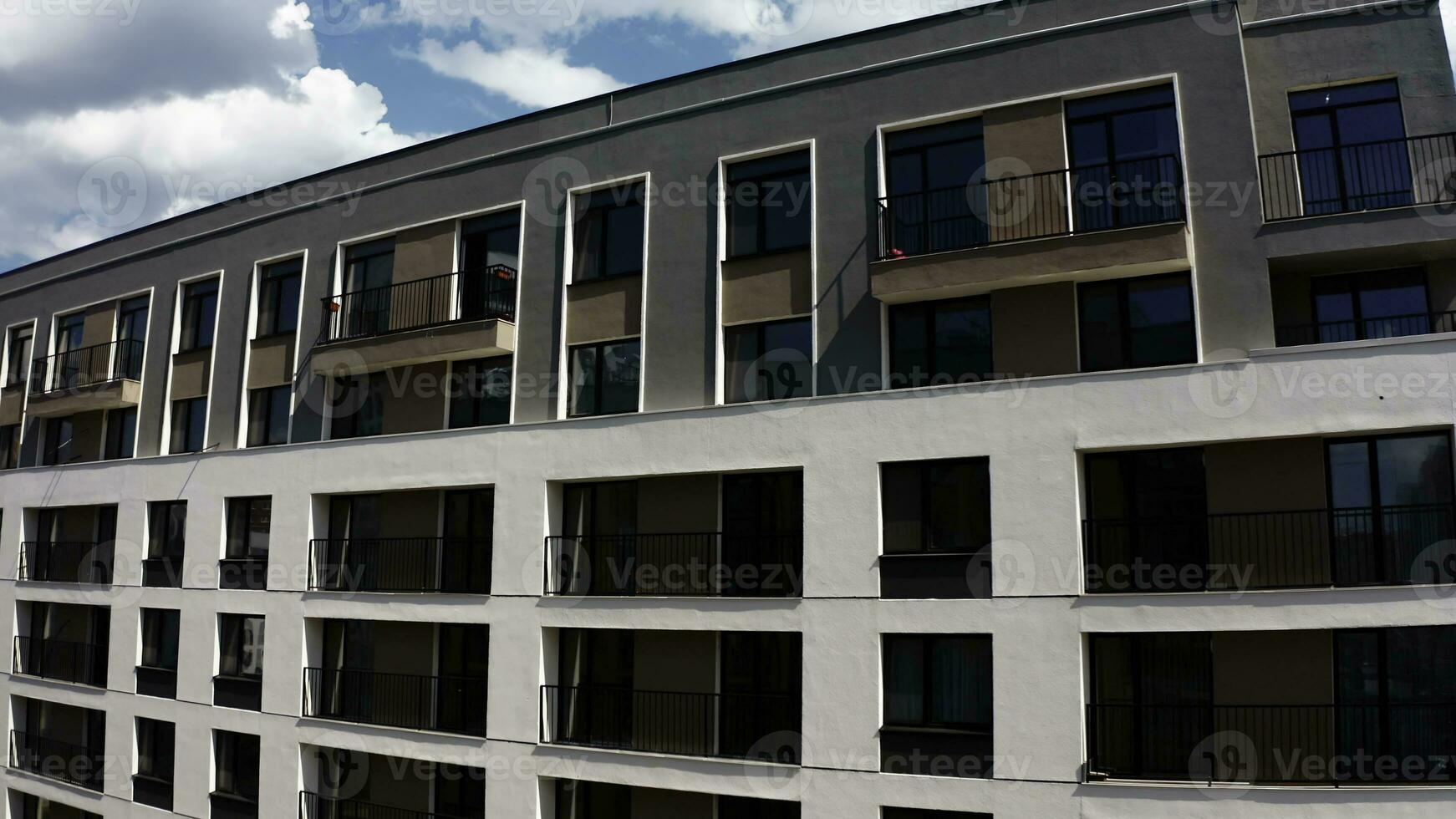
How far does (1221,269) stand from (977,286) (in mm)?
3737

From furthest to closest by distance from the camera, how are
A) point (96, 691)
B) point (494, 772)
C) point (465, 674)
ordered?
point (96, 691) → point (465, 674) → point (494, 772)

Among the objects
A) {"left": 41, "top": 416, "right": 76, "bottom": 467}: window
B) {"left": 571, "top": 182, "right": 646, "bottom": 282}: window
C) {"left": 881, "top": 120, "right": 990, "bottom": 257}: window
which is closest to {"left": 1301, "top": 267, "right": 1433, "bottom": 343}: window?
{"left": 881, "top": 120, "right": 990, "bottom": 257}: window

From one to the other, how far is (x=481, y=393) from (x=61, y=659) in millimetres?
Result: 17993

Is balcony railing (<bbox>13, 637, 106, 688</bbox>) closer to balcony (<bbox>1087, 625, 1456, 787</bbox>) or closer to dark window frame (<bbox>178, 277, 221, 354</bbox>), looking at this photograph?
dark window frame (<bbox>178, 277, 221, 354</bbox>)

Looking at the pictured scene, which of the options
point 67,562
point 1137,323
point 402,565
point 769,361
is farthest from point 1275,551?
point 67,562

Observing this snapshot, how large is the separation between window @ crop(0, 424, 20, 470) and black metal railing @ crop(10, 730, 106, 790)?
8.87 meters

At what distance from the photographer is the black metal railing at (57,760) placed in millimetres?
29312

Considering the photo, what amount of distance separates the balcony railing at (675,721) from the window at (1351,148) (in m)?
12.4

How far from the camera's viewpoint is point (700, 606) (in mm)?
18766

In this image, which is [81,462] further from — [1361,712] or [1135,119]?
[1361,712]

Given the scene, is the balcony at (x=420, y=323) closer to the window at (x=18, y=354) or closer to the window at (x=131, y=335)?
the window at (x=131, y=335)

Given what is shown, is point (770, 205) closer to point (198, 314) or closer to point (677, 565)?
point (677, 565)

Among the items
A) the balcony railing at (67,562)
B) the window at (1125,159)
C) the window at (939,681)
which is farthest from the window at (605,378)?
the balcony railing at (67,562)

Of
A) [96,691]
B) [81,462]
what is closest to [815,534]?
[96,691]
